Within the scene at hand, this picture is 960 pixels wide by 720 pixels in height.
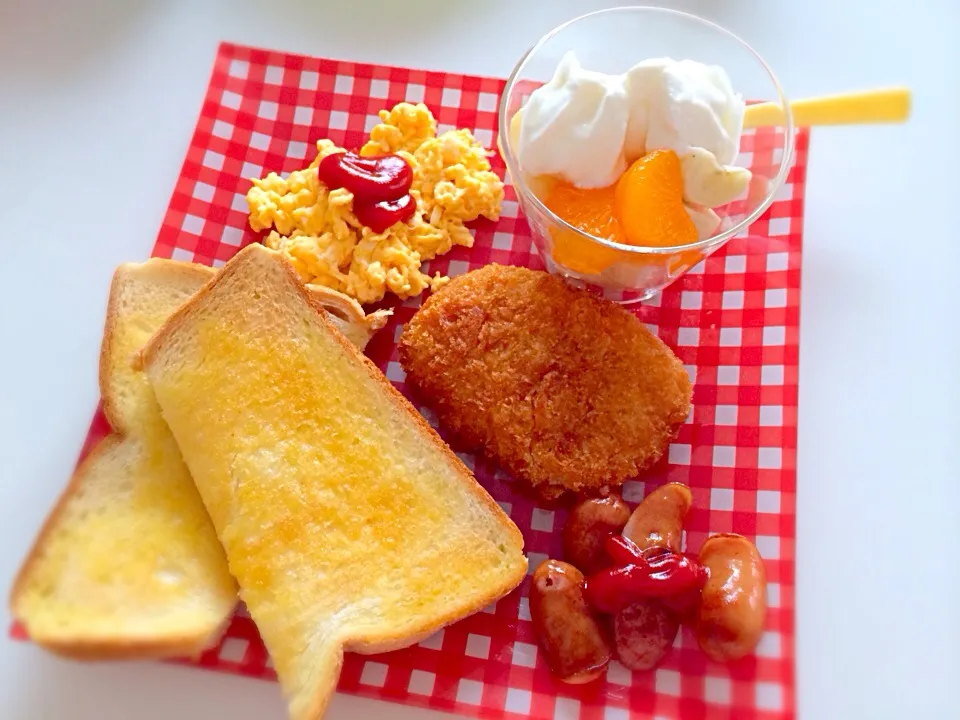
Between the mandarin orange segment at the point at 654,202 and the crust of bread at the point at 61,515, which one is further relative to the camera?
the mandarin orange segment at the point at 654,202

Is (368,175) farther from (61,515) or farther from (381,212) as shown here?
(61,515)

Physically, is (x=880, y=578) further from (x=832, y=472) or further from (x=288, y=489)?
(x=288, y=489)

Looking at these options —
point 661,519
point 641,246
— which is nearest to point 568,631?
point 661,519

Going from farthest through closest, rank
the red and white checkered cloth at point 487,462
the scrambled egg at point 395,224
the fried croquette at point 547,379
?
the scrambled egg at point 395,224, the fried croquette at point 547,379, the red and white checkered cloth at point 487,462

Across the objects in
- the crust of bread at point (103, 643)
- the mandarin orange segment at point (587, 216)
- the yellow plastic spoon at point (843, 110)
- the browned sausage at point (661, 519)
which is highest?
the yellow plastic spoon at point (843, 110)

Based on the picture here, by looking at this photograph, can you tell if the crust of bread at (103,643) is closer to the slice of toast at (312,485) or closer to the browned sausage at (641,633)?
the slice of toast at (312,485)

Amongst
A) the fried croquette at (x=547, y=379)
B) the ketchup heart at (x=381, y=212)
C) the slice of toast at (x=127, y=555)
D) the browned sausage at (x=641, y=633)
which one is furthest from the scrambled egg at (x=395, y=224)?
the browned sausage at (x=641, y=633)
